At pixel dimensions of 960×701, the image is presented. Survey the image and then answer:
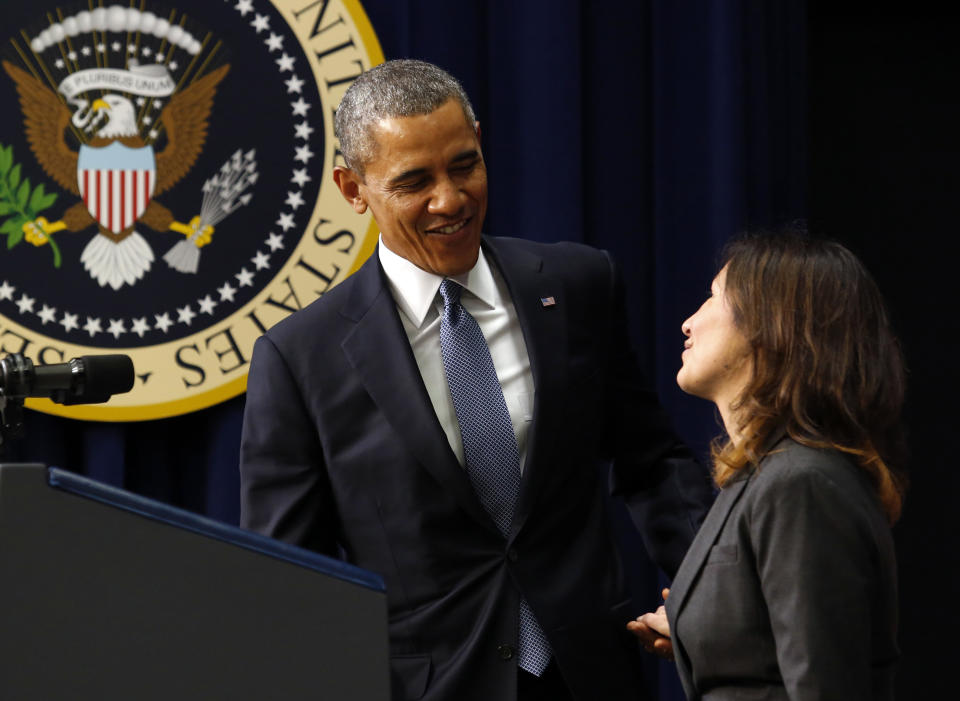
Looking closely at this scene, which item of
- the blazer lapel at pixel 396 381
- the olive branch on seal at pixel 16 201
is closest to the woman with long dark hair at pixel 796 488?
the blazer lapel at pixel 396 381

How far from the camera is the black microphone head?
1.02m

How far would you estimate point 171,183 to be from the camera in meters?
2.46

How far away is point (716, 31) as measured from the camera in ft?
8.38

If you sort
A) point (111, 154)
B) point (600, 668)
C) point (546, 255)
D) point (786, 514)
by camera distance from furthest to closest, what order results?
point (111, 154), point (546, 255), point (600, 668), point (786, 514)

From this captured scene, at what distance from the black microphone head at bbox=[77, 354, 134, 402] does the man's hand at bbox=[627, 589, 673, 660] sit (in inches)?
32.6

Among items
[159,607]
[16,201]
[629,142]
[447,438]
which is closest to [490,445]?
[447,438]

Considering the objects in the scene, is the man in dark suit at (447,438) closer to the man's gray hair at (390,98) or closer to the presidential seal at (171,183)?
the man's gray hair at (390,98)

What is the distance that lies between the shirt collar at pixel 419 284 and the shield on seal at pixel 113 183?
89 centimetres

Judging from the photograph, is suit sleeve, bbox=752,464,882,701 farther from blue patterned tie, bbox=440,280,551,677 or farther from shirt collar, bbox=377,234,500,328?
shirt collar, bbox=377,234,500,328

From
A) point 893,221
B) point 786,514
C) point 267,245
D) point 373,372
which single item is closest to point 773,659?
point 786,514

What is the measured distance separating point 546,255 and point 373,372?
1.18ft

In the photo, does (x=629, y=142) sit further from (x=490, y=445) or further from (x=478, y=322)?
(x=490, y=445)

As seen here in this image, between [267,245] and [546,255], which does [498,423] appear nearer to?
[546,255]

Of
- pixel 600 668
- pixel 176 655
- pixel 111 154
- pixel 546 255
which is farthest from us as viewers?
pixel 111 154
